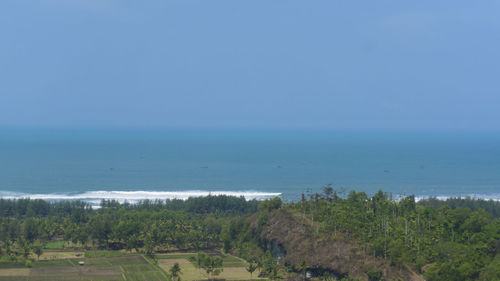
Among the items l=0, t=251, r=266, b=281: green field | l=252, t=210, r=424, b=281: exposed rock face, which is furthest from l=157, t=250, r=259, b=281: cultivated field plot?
l=252, t=210, r=424, b=281: exposed rock face

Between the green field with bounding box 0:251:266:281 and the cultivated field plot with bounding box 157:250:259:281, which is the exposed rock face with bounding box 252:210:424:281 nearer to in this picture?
the cultivated field plot with bounding box 157:250:259:281

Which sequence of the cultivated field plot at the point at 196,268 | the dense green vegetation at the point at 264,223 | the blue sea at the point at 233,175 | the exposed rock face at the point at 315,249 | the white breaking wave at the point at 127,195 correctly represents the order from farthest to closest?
1. the blue sea at the point at 233,175
2. the white breaking wave at the point at 127,195
3. the cultivated field plot at the point at 196,268
4. the exposed rock face at the point at 315,249
5. the dense green vegetation at the point at 264,223

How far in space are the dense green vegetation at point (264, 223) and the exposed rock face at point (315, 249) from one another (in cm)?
74

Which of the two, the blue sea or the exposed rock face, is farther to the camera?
the blue sea

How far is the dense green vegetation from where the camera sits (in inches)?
2025

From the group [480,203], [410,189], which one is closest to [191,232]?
[480,203]

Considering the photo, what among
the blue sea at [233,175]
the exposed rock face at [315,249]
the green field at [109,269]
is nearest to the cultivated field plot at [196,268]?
the green field at [109,269]

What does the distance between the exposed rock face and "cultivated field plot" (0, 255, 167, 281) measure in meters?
15.3

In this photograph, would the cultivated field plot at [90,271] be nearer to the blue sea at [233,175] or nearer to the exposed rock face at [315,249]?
the exposed rock face at [315,249]

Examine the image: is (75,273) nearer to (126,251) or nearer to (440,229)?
(126,251)

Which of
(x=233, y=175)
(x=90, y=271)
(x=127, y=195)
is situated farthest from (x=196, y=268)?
(x=233, y=175)

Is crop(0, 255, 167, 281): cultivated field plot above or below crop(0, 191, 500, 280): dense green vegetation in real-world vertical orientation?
below

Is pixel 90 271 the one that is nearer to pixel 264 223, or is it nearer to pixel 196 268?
pixel 196 268

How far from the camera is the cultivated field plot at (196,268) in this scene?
5859 cm
